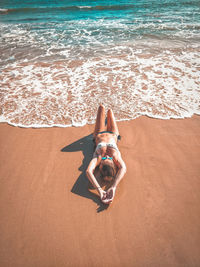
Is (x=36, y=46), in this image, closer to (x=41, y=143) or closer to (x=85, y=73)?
(x=85, y=73)

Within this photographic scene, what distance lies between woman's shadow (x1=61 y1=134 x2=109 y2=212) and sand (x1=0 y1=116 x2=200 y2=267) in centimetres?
2

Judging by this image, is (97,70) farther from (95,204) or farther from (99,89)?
(95,204)

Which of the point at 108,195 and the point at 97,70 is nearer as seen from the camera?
the point at 108,195

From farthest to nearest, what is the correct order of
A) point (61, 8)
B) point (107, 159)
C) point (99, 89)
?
1. point (61, 8)
2. point (99, 89)
3. point (107, 159)

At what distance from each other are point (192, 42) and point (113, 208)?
33.9 ft

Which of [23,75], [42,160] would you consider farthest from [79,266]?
[23,75]

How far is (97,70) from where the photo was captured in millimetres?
7020

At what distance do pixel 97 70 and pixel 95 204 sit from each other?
5654 millimetres

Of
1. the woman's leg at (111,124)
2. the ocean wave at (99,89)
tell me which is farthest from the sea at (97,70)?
the woman's leg at (111,124)

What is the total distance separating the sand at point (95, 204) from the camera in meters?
2.39

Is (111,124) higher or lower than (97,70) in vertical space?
lower

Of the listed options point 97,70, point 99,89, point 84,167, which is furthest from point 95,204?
point 97,70

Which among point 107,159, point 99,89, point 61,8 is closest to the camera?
point 107,159

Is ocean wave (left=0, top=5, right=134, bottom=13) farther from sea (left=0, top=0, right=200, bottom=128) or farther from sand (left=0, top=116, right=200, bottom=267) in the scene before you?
sand (left=0, top=116, right=200, bottom=267)
